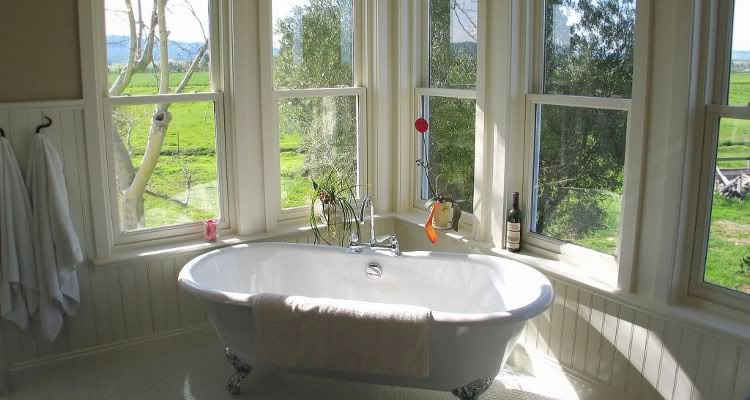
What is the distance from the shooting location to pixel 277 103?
3760 millimetres

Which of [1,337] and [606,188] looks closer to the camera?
[606,188]

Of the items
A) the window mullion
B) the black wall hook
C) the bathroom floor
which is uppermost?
the window mullion

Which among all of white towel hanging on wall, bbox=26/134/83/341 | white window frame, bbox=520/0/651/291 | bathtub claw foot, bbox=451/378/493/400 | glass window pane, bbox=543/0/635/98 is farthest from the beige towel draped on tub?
glass window pane, bbox=543/0/635/98

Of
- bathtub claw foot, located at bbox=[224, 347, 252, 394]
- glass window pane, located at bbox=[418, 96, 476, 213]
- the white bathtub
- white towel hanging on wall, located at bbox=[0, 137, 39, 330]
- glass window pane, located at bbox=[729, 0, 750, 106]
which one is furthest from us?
glass window pane, located at bbox=[418, 96, 476, 213]

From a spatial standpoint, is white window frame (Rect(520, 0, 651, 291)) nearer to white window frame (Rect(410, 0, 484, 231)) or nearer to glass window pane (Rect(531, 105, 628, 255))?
glass window pane (Rect(531, 105, 628, 255))

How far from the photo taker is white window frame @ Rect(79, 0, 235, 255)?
3.20 m

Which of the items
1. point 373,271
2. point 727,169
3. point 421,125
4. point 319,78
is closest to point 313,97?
point 319,78

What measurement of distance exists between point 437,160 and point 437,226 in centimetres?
42

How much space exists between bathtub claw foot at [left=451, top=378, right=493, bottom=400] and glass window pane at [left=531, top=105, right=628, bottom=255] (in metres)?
A: 0.79

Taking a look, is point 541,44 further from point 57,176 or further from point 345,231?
point 57,176

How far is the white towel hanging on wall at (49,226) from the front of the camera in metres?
3.05

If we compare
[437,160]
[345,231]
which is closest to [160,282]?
[345,231]

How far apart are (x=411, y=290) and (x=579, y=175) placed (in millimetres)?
1004

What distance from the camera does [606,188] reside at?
9.56 ft
